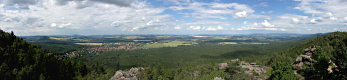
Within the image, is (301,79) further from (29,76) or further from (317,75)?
(29,76)

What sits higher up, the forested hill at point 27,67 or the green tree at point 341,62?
the green tree at point 341,62

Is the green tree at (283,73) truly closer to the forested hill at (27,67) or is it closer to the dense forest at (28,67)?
the dense forest at (28,67)

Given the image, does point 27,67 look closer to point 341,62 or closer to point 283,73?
point 283,73

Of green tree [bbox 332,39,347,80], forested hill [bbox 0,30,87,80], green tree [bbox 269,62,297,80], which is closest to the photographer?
green tree [bbox 332,39,347,80]

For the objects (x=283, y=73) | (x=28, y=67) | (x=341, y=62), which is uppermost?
(x=341, y=62)

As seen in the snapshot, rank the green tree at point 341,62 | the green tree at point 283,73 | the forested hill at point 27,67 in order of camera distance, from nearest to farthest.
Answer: the green tree at point 341,62
the green tree at point 283,73
the forested hill at point 27,67

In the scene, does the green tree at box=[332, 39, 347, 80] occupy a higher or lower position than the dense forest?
higher

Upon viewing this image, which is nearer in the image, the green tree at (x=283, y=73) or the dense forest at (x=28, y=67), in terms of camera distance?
the green tree at (x=283, y=73)

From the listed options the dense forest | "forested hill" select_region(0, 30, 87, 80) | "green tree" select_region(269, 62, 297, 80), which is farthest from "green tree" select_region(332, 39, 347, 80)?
"forested hill" select_region(0, 30, 87, 80)

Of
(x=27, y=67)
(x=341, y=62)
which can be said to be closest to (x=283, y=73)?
(x=341, y=62)

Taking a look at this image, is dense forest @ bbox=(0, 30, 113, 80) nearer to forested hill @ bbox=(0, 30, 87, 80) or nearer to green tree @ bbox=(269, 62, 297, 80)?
forested hill @ bbox=(0, 30, 87, 80)

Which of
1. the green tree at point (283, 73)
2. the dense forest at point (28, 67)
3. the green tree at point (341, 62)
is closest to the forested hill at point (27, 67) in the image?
the dense forest at point (28, 67)
